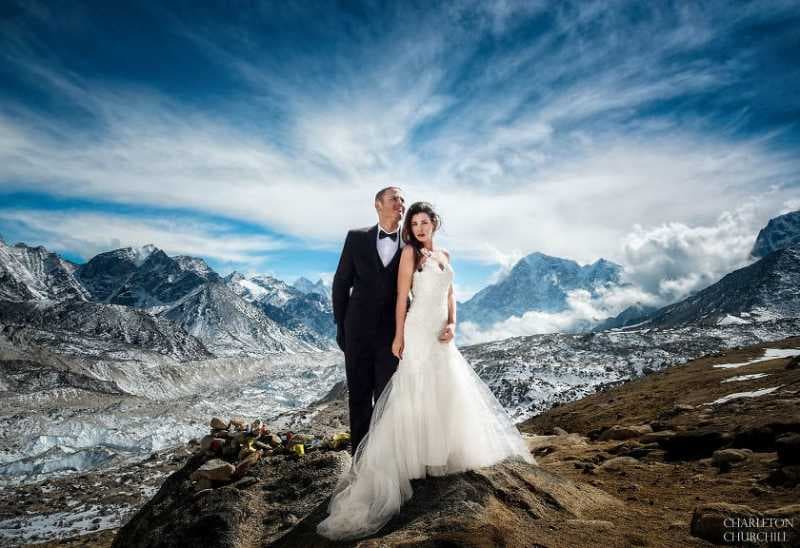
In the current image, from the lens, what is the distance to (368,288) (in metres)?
7.11

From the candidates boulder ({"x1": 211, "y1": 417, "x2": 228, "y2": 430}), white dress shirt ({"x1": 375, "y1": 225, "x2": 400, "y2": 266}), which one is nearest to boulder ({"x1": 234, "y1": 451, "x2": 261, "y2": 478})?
boulder ({"x1": 211, "y1": 417, "x2": 228, "y2": 430})

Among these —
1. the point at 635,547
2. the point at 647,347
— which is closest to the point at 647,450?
the point at 635,547

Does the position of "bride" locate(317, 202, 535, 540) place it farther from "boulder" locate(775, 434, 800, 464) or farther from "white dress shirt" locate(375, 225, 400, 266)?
"boulder" locate(775, 434, 800, 464)

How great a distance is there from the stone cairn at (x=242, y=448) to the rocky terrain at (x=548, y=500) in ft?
0.51

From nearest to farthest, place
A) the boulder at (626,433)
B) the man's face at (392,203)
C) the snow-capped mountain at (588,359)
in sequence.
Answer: the man's face at (392,203)
the boulder at (626,433)
the snow-capped mountain at (588,359)

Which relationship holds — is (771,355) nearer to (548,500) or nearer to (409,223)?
(548,500)

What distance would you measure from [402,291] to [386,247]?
2.86 ft

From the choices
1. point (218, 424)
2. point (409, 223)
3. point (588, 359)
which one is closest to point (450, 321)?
point (409, 223)

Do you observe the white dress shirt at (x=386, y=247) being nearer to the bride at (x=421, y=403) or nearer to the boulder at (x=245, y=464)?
the bride at (x=421, y=403)

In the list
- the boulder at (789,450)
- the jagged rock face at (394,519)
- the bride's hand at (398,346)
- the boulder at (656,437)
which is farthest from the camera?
the boulder at (656,437)

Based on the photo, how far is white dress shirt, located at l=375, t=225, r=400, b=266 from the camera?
7.17 metres

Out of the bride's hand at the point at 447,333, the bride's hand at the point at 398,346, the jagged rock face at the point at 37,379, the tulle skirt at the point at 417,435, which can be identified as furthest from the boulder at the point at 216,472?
the jagged rock face at the point at 37,379

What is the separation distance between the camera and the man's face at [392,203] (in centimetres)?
706

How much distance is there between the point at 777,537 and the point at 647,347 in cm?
10309
